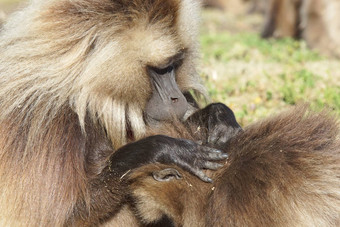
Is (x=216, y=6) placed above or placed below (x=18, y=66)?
below

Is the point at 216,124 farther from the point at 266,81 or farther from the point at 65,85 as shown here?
the point at 266,81

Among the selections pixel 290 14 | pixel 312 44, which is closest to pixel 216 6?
pixel 290 14

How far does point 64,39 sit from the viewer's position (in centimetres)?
393

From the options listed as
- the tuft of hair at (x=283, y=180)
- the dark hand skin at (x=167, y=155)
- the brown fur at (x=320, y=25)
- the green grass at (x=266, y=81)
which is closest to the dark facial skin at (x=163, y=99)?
the dark hand skin at (x=167, y=155)

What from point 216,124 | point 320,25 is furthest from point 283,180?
point 320,25

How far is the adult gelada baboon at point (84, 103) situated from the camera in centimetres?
368

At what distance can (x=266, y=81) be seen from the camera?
683 cm

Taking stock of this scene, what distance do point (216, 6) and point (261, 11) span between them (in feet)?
5.90

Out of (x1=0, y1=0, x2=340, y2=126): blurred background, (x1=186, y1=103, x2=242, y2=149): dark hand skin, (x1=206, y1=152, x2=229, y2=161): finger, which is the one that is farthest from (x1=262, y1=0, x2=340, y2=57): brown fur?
(x1=206, y1=152, x2=229, y2=161): finger

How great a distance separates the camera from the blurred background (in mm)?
6160

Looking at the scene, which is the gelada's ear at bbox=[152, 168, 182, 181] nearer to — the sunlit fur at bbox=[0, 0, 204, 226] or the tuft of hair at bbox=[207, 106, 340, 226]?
the tuft of hair at bbox=[207, 106, 340, 226]

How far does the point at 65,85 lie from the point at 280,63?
4910 millimetres

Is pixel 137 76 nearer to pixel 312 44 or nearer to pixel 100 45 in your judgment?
pixel 100 45

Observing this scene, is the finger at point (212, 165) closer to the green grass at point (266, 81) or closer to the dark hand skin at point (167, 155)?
the dark hand skin at point (167, 155)
